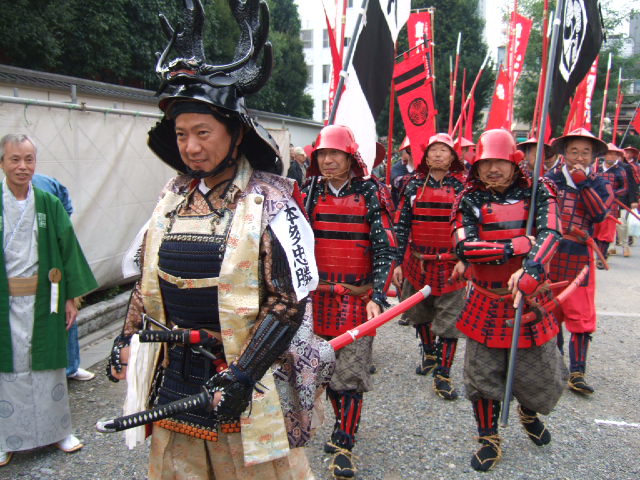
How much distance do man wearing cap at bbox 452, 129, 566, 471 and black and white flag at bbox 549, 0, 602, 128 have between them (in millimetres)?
601

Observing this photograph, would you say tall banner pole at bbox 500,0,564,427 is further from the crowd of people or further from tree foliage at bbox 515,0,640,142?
tree foliage at bbox 515,0,640,142

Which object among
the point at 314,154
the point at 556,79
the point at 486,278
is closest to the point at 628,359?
the point at 486,278

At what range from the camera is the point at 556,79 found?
11.8 ft

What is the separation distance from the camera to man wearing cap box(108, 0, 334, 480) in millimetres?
1759

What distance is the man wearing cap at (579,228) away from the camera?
176 inches

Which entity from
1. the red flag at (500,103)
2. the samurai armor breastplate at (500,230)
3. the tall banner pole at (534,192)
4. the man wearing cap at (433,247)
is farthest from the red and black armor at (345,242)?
the red flag at (500,103)

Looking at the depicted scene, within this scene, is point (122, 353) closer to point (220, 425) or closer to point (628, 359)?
point (220, 425)

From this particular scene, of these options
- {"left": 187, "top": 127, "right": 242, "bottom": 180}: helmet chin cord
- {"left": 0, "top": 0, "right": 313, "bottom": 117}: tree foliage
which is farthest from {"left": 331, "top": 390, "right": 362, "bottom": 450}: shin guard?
{"left": 0, "top": 0, "right": 313, "bottom": 117}: tree foliage

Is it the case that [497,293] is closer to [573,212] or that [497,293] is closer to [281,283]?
[573,212]

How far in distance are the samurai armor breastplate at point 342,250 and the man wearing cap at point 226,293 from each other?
149cm

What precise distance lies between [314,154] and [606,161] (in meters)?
7.91

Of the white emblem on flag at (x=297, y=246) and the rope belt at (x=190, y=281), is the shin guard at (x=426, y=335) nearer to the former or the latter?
the white emblem on flag at (x=297, y=246)

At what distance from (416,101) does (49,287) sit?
12.2 feet

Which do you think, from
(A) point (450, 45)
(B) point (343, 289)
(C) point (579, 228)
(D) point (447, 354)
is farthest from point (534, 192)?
(A) point (450, 45)
